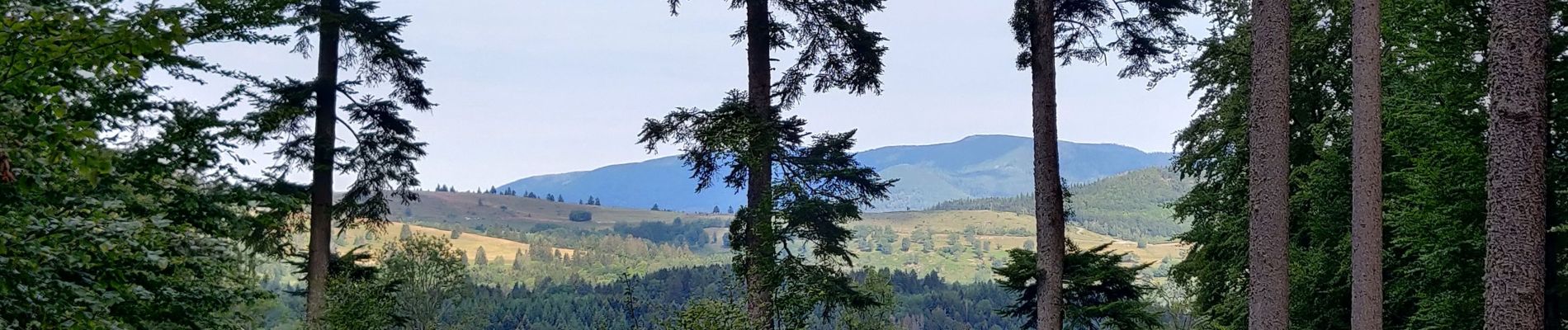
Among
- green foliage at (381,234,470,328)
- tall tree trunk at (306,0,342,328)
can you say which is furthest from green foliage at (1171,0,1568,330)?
green foliage at (381,234,470,328)

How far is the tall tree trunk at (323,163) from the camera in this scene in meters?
11.5

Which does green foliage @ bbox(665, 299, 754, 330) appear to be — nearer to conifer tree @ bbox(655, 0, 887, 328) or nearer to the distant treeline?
conifer tree @ bbox(655, 0, 887, 328)

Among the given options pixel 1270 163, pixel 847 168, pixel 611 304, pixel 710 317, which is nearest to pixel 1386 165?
pixel 1270 163

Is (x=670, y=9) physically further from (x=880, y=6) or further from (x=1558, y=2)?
(x=1558, y=2)

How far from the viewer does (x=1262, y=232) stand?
25.8 feet

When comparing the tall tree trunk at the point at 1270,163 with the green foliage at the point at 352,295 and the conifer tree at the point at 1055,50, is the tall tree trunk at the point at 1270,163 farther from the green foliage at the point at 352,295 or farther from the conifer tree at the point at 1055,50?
the green foliage at the point at 352,295

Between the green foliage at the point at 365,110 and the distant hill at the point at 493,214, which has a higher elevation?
the green foliage at the point at 365,110

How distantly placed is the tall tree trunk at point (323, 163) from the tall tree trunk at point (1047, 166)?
26.6ft

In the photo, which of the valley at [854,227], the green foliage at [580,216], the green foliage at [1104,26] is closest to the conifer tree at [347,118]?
the green foliage at [1104,26]

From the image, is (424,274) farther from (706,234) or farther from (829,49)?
(706,234)

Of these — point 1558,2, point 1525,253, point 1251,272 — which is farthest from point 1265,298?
point 1558,2

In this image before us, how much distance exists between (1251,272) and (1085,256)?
6.89ft

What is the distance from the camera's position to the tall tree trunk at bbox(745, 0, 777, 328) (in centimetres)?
1001

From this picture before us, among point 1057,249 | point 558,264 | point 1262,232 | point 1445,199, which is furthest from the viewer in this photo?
point 558,264
